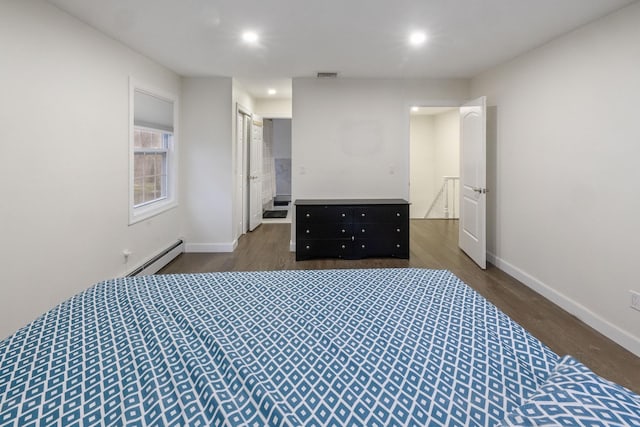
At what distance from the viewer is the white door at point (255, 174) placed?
6031 millimetres

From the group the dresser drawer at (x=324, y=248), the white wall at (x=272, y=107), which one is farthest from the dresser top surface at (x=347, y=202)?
the white wall at (x=272, y=107)

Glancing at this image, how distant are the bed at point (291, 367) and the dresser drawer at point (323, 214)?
2.64 m

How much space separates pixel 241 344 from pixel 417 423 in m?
0.64

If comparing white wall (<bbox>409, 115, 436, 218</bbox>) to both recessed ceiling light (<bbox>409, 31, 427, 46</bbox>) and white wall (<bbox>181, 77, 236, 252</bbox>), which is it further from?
recessed ceiling light (<bbox>409, 31, 427, 46</bbox>)

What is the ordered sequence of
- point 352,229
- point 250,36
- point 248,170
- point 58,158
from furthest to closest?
1. point 248,170
2. point 352,229
3. point 250,36
4. point 58,158

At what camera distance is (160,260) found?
4.02 meters

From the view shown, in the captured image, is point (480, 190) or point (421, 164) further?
point (421, 164)

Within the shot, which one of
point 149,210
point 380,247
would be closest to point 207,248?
point 149,210

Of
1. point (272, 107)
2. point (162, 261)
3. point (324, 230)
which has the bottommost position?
point (162, 261)

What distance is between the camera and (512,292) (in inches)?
130

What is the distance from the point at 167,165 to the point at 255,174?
78.9 inches

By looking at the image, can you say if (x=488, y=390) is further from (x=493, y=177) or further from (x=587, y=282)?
(x=493, y=177)

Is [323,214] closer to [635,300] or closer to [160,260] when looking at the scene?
[160,260]

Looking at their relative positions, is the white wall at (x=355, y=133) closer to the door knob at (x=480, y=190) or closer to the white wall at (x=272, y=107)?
the door knob at (x=480, y=190)
